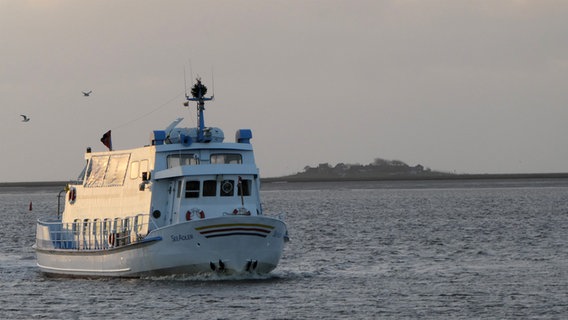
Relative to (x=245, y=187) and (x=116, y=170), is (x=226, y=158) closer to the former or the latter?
(x=245, y=187)

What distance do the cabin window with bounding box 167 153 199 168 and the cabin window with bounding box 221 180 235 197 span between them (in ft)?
5.15

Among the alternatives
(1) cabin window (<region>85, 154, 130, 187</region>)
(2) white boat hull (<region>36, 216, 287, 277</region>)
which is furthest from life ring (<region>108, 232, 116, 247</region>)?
(1) cabin window (<region>85, 154, 130, 187</region>)

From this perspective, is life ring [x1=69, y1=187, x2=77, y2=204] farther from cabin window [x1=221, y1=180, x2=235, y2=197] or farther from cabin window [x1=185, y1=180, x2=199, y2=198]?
cabin window [x1=221, y1=180, x2=235, y2=197]

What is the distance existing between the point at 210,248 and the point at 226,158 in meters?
5.14

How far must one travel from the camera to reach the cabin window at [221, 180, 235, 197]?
49.5 m

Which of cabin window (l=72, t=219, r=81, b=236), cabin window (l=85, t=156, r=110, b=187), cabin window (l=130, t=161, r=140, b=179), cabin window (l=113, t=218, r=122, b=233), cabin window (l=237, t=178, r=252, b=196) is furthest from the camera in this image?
cabin window (l=72, t=219, r=81, b=236)

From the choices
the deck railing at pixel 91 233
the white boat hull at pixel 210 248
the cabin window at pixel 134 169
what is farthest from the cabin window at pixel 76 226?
the white boat hull at pixel 210 248

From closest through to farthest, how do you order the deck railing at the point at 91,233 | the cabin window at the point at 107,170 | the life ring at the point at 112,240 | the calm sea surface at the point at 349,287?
the calm sea surface at the point at 349,287 < the deck railing at the point at 91,233 < the life ring at the point at 112,240 < the cabin window at the point at 107,170

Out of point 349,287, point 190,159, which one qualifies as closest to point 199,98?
point 190,159

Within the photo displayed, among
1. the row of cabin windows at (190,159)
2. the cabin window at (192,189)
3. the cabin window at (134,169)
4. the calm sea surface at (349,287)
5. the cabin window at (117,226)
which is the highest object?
the row of cabin windows at (190,159)

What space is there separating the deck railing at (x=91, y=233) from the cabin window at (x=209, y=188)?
271 centimetres

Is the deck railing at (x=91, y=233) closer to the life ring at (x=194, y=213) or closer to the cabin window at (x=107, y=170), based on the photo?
the cabin window at (x=107, y=170)

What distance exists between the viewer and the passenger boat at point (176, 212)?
4681 cm

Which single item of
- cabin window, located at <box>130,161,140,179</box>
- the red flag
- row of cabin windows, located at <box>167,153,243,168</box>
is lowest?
cabin window, located at <box>130,161,140,179</box>
